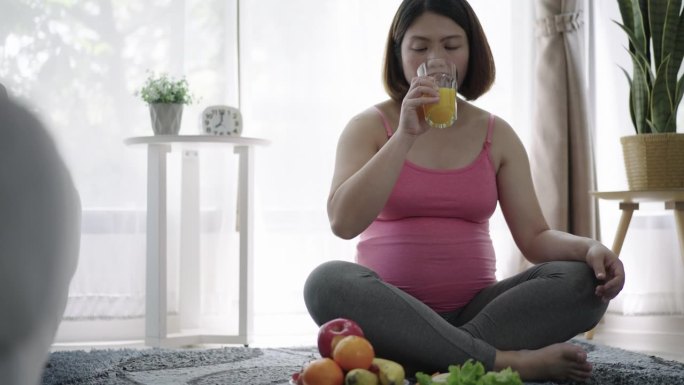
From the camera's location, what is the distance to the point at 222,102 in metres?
3.07

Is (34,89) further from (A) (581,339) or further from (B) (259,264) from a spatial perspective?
(A) (581,339)

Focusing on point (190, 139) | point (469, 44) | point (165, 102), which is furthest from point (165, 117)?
point (469, 44)

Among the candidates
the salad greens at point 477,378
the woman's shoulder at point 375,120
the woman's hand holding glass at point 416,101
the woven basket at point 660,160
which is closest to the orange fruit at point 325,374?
the salad greens at point 477,378

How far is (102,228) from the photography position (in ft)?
9.71

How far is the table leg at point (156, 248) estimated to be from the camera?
258 cm

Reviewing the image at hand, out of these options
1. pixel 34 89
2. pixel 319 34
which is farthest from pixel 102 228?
pixel 319 34

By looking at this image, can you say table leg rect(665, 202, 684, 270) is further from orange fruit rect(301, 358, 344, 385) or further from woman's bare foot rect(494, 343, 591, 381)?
orange fruit rect(301, 358, 344, 385)

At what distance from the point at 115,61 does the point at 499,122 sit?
1.54m

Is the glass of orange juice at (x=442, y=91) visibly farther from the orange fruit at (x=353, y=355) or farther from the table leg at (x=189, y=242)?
the table leg at (x=189, y=242)

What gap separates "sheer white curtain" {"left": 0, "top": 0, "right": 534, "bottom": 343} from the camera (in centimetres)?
294

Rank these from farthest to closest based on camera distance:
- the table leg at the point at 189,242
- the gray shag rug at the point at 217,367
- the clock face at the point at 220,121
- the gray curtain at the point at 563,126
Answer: the gray curtain at the point at 563,126, the table leg at the point at 189,242, the clock face at the point at 220,121, the gray shag rug at the point at 217,367

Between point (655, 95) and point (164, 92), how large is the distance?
1.59m

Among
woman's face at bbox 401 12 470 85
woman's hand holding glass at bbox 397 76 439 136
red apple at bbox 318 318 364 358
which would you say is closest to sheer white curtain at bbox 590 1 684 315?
woman's face at bbox 401 12 470 85

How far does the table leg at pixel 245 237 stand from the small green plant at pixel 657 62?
4.27ft
